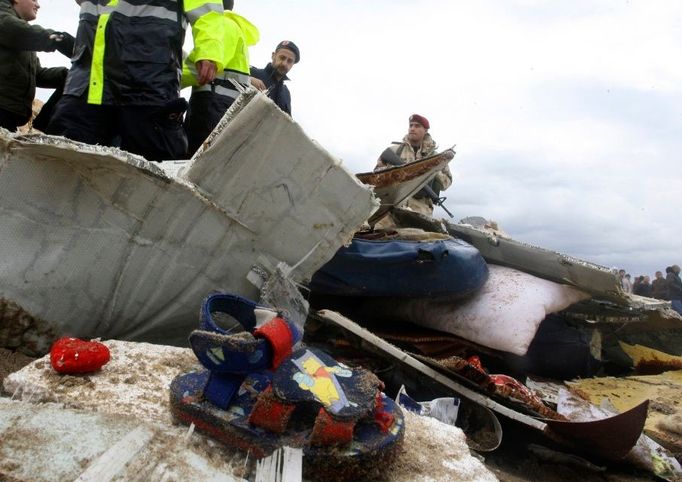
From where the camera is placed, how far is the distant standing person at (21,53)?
259cm

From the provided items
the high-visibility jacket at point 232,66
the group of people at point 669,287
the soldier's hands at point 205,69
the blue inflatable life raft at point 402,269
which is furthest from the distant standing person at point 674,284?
the soldier's hands at point 205,69

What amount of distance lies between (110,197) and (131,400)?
71 centimetres

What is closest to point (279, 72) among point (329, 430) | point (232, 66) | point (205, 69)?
point (232, 66)

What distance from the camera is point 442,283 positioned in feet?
8.17

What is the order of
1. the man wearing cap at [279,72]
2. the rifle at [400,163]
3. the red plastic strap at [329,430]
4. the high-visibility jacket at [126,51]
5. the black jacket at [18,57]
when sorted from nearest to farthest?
the red plastic strap at [329,430] < the high-visibility jacket at [126,51] < the black jacket at [18,57] < the man wearing cap at [279,72] < the rifle at [400,163]

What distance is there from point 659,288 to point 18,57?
1051 centimetres

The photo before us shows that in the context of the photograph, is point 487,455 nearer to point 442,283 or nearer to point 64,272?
point 442,283

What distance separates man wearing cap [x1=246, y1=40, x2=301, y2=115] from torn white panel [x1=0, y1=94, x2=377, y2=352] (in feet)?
5.97

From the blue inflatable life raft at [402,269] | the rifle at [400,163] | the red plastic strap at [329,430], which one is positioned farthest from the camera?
the rifle at [400,163]

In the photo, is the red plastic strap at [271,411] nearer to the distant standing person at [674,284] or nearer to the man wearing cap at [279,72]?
the man wearing cap at [279,72]

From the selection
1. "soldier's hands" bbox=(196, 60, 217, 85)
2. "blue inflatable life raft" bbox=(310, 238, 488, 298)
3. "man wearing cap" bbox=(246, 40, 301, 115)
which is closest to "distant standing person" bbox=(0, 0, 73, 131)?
"soldier's hands" bbox=(196, 60, 217, 85)

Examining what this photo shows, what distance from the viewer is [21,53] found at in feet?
8.80

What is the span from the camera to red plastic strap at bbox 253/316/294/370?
3.48 ft

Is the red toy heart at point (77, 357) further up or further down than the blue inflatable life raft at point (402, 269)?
further down
